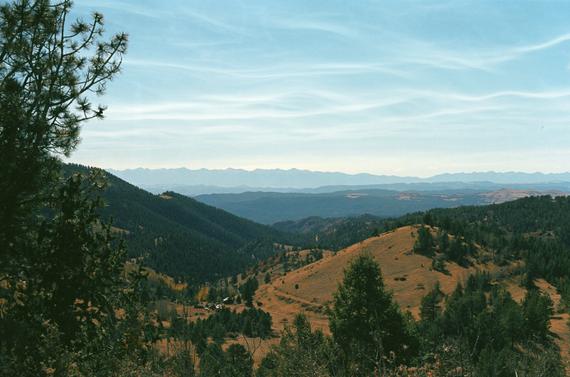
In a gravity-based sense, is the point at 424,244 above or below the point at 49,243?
below

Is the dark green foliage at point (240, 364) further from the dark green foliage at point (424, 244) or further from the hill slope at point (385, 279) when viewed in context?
the dark green foliage at point (424, 244)

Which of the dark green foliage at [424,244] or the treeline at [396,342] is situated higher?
the treeline at [396,342]

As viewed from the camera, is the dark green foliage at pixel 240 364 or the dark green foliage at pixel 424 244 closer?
the dark green foliage at pixel 240 364

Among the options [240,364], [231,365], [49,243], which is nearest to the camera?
[49,243]

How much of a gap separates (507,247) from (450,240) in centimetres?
1961

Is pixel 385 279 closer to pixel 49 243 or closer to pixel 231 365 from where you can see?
pixel 231 365

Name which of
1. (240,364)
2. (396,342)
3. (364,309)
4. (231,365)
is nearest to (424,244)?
(396,342)

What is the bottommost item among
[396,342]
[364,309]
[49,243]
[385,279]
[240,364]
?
[385,279]

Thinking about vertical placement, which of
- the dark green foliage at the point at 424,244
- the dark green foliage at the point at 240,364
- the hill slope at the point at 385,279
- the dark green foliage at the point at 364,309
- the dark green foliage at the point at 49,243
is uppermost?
the dark green foliage at the point at 49,243

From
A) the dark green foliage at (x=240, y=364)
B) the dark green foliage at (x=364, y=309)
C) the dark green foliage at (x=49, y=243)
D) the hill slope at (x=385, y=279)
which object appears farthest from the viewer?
the hill slope at (x=385, y=279)

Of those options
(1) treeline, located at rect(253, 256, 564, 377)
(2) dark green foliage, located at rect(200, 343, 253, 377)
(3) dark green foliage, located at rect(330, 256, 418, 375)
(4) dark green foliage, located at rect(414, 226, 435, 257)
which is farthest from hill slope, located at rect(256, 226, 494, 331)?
(2) dark green foliage, located at rect(200, 343, 253, 377)

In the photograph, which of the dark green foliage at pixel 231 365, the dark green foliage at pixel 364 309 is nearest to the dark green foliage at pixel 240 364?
the dark green foliage at pixel 231 365

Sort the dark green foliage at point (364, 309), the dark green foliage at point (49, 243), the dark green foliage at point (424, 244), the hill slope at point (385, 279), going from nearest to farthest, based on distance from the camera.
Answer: the dark green foliage at point (49, 243)
the dark green foliage at point (364, 309)
the hill slope at point (385, 279)
the dark green foliage at point (424, 244)

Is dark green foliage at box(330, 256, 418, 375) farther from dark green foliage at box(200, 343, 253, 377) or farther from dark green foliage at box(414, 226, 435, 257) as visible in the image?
dark green foliage at box(414, 226, 435, 257)
